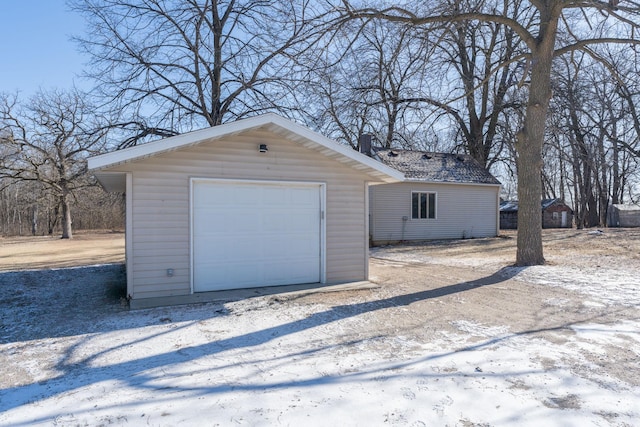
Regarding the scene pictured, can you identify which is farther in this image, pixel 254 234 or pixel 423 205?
pixel 423 205

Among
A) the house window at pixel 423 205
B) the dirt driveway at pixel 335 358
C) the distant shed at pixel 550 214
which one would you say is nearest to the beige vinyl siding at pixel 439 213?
the house window at pixel 423 205

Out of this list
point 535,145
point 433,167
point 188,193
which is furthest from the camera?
point 433,167

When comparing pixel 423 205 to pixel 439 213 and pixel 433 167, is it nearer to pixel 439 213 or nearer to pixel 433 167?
pixel 439 213

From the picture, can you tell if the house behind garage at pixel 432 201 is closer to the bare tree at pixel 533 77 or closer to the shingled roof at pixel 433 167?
the shingled roof at pixel 433 167

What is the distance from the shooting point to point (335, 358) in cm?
394

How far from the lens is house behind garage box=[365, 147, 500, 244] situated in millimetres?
17422

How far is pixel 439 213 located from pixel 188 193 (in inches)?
555

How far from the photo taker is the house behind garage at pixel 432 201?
686 inches

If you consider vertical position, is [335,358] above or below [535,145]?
below

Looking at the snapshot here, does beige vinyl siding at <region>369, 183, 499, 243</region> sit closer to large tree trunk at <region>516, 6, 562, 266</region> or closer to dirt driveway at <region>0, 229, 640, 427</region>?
large tree trunk at <region>516, 6, 562, 266</region>

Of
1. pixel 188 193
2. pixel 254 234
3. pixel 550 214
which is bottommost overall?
pixel 254 234

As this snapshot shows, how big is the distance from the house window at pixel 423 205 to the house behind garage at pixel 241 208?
1015 cm

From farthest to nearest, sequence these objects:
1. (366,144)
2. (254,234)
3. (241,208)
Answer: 1. (366,144)
2. (254,234)
3. (241,208)

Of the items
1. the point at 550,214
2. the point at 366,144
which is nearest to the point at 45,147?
the point at 366,144
